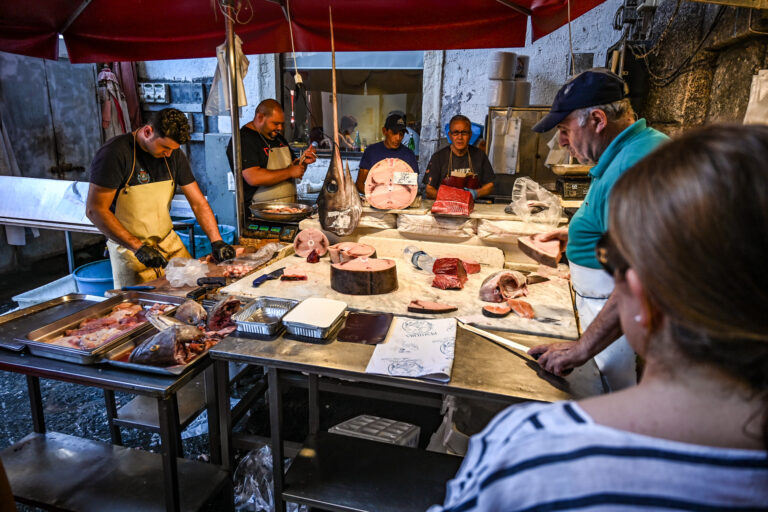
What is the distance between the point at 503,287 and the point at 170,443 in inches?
77.3

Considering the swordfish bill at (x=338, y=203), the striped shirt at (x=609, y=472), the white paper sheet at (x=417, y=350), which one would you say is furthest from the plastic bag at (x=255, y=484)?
the striped shirt at (x=609, y=472)

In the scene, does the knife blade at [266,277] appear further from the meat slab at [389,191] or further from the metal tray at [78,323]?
the meat slab at [389,191]

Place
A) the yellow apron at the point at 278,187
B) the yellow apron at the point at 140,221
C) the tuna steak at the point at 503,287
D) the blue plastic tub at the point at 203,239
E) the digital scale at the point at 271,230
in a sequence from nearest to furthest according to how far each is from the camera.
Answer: the tuna steak at the point at 503,287
the yellow apron at the point at 140,221
the digital scale at the point at 271,230
the yellow apron at the point at 278,187
the blue plastic tub at the point at 203,239

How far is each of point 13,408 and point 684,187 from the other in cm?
500

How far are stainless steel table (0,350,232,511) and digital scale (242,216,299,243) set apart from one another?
5.56ft

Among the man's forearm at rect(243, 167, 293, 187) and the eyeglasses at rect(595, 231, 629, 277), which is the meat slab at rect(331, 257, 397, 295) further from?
the man's forearm at rect(243, 167, 293, 187)

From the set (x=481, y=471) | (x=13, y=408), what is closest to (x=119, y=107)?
(x=13, y=408)

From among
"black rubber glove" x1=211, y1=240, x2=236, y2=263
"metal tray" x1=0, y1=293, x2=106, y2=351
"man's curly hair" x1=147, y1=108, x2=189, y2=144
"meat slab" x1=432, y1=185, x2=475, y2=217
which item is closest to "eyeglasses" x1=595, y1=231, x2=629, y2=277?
"metal tray" x1=0, y1=293, x2=106, y2=351

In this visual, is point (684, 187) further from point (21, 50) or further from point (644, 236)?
point (21, 50)

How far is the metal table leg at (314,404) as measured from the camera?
2.81 m

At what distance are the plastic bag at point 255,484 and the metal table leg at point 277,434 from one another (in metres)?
0.43

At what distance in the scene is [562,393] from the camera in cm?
188

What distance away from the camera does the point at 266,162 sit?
5.23 m

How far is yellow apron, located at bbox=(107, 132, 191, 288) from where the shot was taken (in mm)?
3936
